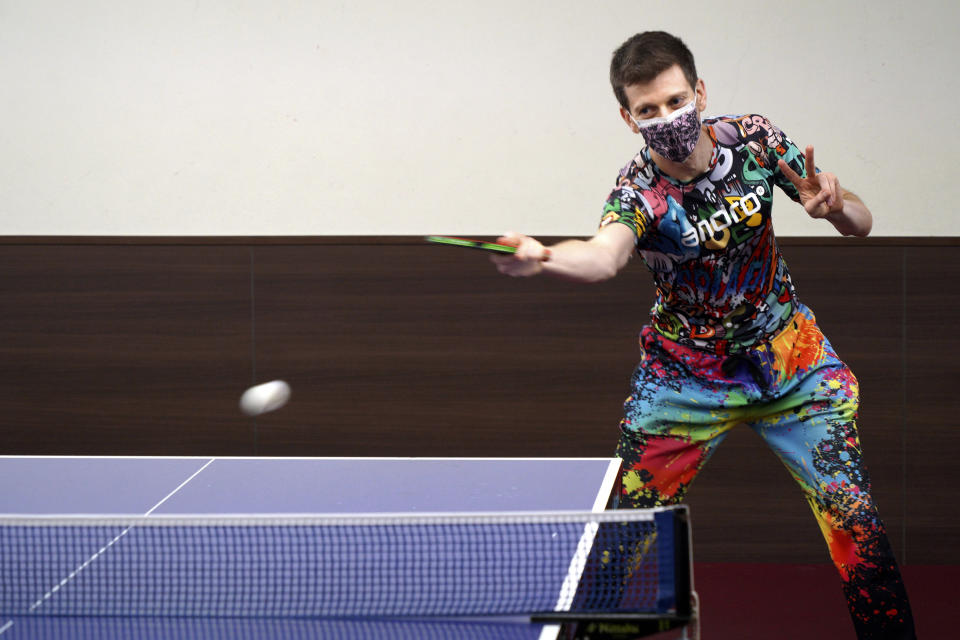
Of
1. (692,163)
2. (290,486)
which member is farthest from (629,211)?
(290,486)

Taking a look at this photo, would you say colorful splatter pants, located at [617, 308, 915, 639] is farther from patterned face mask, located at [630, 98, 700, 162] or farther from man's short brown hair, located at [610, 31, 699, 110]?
man's short brown hair, located at [610, 31, 699, 110]

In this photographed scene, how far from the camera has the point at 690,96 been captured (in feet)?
Answer: 7.84

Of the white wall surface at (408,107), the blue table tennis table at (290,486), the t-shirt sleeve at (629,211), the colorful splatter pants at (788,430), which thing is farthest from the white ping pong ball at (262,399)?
the white wall surface at (408,107)

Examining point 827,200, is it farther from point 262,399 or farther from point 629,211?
point 262,399

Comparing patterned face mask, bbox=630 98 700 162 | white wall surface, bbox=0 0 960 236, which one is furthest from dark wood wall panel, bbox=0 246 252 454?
patterned face mask, bbox=630 98 700 162

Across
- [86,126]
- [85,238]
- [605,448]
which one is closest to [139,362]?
[85,238]

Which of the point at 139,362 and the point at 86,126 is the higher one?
the point at 86,126

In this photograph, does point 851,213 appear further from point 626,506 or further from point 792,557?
point 792,557

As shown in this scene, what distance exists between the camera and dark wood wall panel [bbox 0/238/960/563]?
400cm

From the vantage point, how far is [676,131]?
2.38m

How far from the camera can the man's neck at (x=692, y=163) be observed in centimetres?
244

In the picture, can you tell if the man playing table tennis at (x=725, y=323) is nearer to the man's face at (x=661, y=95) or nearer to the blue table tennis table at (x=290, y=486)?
the man's face at (x=661, y=95)

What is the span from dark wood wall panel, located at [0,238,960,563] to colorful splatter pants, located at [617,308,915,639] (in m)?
1.48

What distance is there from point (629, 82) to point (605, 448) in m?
2.05
